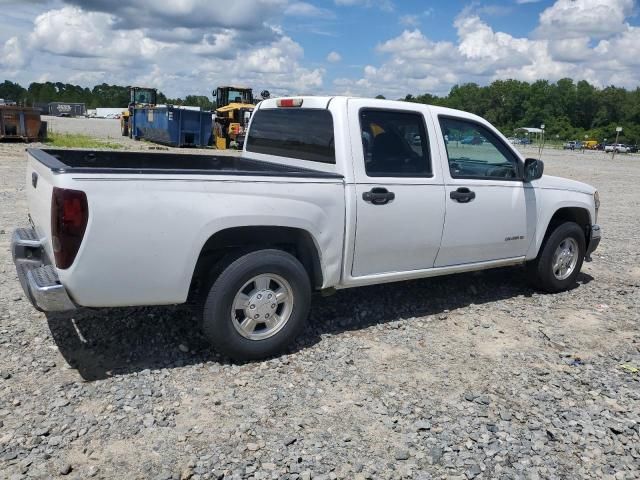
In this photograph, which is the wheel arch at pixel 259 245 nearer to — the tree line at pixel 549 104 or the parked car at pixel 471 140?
the parked car at pixel 471 140

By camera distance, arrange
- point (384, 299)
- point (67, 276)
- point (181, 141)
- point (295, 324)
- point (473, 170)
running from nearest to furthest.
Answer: point (67, 276)
point (295, 324)
point (473, 170)
point (384, 299)
point (181, 141)

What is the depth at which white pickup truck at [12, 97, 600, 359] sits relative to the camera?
3.62 m

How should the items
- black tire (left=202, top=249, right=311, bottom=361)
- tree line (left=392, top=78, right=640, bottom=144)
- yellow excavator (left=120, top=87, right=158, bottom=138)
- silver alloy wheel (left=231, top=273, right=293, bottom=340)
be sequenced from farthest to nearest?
tree line (left=392, top=78, right=640, bottom=144), yellow excavator (left=120, top=87, right=158, bottom=138), silver alloy wheel (left=231, top=273, right=293, bottom=340), black tire (left=202, top=249, right=311, bottom=361)

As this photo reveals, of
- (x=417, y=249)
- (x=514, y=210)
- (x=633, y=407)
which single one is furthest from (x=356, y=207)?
(x=633, y=407)

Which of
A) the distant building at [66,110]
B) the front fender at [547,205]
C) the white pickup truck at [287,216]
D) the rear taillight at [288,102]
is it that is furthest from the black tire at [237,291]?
the distant building at [66,110]

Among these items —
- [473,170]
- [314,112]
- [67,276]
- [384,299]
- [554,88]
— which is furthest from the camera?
[554,88]

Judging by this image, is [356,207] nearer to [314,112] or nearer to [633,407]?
[314,112]

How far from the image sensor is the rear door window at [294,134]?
480 cm

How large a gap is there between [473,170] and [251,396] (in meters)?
3.00

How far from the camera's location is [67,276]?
11.7 ft

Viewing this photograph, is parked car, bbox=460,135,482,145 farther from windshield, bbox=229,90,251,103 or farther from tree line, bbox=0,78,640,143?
tree line, bbox=0,78,640,143

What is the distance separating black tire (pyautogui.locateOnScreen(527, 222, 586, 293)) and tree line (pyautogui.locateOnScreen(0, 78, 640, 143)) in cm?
12382

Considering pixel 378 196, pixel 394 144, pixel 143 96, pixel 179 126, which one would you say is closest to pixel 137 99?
pixel 143 96

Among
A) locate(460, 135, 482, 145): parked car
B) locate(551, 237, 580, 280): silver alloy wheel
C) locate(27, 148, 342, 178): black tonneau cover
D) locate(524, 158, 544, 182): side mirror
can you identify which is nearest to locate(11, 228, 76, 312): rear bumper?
locate(27, 148, 342, 178): black tonneau cover
